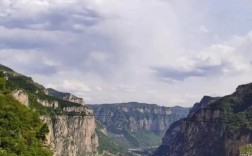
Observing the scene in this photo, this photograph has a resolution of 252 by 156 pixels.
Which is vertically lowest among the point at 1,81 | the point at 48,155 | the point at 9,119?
the point at 48,155

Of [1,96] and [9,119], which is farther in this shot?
[1,96]

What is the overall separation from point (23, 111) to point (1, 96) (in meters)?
5.57

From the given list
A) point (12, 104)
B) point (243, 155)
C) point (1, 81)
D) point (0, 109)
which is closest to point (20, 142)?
point (0, 109)

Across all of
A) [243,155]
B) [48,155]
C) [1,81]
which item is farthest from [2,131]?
[243,155]

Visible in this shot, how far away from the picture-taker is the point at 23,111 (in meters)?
114

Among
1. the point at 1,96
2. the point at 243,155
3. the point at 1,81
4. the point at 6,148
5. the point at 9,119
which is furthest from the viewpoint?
the point at 243,155

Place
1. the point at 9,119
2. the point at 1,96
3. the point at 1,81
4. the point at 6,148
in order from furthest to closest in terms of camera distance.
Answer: the point at 1,81
the point at 1,96
the point at 9,119
the point at 6,148

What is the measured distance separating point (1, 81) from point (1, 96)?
19.0 meters

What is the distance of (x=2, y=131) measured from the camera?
9469cm

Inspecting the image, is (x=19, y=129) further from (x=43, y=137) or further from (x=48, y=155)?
(x=43, y=137)

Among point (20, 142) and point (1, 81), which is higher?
point (1, 81)

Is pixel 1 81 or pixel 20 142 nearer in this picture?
pixel 20 142

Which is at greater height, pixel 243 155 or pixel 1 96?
pixel 1 96

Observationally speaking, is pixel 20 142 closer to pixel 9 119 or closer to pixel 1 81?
pixel 9 119
